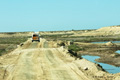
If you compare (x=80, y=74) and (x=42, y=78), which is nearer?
(x=42, y=78)

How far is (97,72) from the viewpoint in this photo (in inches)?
741

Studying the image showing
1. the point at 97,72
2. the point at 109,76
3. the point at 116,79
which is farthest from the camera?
the point at 97,72

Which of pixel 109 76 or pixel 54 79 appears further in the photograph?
pixel 109 76

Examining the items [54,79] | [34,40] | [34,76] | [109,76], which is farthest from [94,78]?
[34,40]

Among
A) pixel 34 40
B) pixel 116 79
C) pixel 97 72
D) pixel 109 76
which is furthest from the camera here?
pixel 34 40

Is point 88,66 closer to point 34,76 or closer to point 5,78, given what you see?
point 34,76

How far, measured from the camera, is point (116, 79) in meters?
16.0

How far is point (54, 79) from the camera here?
54.2 feet

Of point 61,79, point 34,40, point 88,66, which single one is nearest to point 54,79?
point 61,79

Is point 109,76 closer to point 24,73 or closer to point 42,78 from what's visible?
point 42,78

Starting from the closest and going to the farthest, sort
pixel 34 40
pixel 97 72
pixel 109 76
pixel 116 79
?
1. pixel 116 79
2. pixel 109 76
3. pixel 97 72
4. pixel 34 40

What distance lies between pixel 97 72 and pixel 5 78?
636 centimetres

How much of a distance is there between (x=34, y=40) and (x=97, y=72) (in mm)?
48139

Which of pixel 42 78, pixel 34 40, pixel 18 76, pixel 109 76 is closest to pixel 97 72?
pixel 109 76
